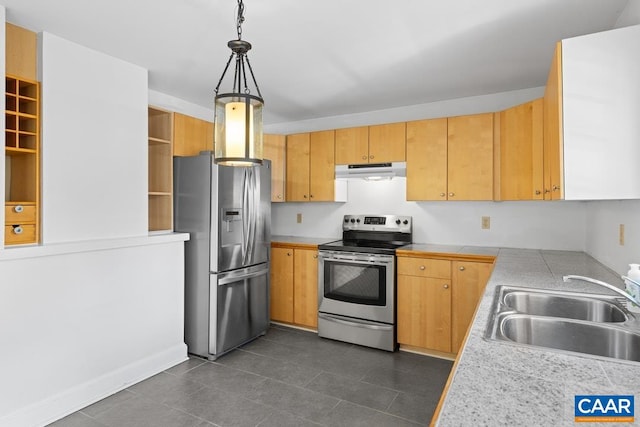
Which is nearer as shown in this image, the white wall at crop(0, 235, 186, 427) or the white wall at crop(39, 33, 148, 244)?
the white wall at crop(0, 235, 186, 427)

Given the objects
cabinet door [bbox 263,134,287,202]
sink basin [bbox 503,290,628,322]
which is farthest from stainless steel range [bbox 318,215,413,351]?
sink basin [bbox 503,290,628,322]

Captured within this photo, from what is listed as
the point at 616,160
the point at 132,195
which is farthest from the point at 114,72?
the point at 616,160

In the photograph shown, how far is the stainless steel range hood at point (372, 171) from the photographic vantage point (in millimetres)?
3535

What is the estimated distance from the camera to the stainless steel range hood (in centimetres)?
354

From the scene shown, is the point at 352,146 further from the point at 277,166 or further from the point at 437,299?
the point at 437,299

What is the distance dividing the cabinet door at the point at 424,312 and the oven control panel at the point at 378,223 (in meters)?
0.70

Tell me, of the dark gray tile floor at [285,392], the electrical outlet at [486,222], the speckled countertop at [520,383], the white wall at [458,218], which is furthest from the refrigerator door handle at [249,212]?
the speckled countertop at [520,383]

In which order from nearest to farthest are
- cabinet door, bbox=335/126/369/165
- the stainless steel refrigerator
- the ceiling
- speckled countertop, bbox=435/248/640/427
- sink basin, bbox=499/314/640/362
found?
speckled countertop, bbox=435/248/640/427 → sink basin, bbox=499/314/640/362 → the ceiling → the stainless steel refrigerator → cabinet door, bbox=335/126/369/165

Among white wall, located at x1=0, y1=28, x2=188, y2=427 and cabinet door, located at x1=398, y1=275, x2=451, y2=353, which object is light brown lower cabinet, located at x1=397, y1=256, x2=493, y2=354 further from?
white wall, located at x1=0, y1=28, x2=188, y2=427

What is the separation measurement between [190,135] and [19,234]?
62.9 inches

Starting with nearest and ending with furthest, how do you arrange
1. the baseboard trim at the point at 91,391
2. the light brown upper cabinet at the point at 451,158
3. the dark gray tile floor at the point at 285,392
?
the baseboard trim at the point at 91,391 → the dark gray tile floor at the point at 285,392 → the light brown upper cabinet at the point at 451,158

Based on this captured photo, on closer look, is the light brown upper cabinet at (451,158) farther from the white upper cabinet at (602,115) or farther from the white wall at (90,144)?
the white wall at (90,144)

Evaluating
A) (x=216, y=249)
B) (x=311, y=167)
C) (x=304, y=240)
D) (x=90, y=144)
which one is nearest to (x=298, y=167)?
(x=311, y=167)

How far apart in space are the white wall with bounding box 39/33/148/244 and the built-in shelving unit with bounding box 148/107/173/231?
0.96ft
